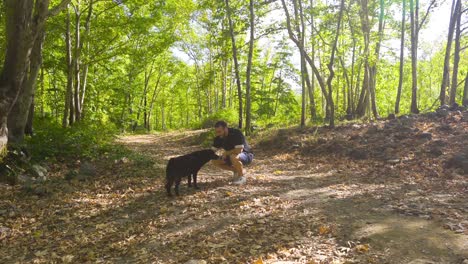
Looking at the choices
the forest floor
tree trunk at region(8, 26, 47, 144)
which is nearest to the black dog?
the forest floor

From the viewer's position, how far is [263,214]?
16.4 feet

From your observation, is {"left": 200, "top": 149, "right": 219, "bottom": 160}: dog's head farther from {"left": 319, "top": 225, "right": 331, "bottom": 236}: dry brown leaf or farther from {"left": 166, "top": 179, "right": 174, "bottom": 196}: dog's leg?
{"left": 319, "top": 225, "right": 331, "bottom": 236}: dry brown leaf

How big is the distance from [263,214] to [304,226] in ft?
2.47

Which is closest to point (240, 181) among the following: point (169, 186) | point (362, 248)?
point (169, 186)

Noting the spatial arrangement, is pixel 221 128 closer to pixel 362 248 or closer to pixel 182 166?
pixel 182 166

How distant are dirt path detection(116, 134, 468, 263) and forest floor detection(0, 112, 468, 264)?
0.05ft

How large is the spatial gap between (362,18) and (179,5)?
1034 centimetres

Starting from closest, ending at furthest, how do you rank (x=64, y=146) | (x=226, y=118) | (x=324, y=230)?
(x=324, y=230)
(x=64, y=146)
(x=226, y=118)

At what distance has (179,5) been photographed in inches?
754

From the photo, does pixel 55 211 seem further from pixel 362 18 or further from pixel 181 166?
pixel 362 18

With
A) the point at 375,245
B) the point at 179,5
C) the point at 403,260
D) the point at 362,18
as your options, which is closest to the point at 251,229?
the point at 375,245

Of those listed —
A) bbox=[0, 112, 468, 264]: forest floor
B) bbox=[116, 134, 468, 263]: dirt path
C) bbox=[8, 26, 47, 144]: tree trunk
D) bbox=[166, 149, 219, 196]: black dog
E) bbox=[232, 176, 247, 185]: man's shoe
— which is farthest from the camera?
bbox=[8, 26, 47, 144]: tree trunk

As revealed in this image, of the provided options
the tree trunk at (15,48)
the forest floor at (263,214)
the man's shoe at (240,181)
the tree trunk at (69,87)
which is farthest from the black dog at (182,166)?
the tree trunk at (69,87)

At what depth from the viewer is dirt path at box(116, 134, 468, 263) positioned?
11.7ft
